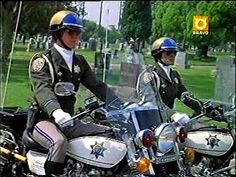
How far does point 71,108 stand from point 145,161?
2.83ft

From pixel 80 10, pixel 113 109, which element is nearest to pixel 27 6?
pixel 80 10

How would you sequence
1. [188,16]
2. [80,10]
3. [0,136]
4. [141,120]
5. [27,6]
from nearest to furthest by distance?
1. [141,120]
2. [0,136]
3. [80,10]
4. [27,6]
5. [188,16]

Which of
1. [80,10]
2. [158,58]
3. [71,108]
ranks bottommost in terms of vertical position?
[71,108]

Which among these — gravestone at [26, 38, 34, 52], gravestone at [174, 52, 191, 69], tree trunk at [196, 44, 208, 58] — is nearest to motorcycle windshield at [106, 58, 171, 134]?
gravestone at [26, 38, 34, 52]

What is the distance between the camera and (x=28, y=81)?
17.9ft

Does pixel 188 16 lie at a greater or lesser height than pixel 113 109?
greater

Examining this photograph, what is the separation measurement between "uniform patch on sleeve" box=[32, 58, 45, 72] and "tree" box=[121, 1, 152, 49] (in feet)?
8.16

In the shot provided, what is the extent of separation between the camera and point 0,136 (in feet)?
14.6

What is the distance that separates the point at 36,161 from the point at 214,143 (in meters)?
1.48

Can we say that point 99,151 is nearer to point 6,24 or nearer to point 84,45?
point 84,45

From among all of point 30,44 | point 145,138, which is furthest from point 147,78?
point 30,44

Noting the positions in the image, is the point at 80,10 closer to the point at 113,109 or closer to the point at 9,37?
the point at 113,109

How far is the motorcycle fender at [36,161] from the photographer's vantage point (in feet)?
12.2

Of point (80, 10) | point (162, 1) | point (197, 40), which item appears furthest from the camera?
point (162, 1)
